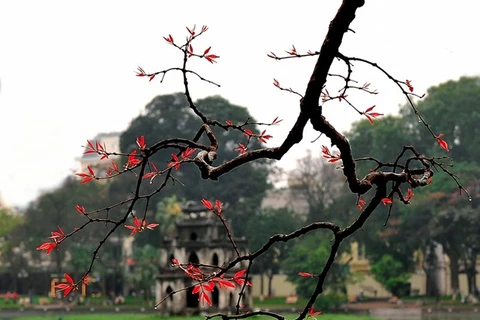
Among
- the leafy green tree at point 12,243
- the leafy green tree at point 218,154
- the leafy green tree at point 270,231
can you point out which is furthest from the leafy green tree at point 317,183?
the leafy green tree at point 12,243

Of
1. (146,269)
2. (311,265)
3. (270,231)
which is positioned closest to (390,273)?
(311,265)

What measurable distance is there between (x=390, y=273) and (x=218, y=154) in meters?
10.5

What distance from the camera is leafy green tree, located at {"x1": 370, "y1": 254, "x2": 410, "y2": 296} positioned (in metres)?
37.9

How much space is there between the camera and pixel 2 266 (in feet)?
158

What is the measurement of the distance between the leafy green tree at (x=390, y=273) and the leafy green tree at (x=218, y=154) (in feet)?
25.7

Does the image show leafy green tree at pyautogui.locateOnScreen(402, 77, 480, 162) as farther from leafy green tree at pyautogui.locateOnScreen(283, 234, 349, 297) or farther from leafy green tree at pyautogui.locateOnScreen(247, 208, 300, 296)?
leafy green tree at pyautogui.locateOnScreen(247, 208, 300, 296)

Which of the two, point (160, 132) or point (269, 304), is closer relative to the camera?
point (269, 304)

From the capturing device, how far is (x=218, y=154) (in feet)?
144

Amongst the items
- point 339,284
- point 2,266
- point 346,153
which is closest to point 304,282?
point 339,284

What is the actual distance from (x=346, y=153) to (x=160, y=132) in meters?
44.0

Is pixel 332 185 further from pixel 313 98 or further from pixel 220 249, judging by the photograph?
pixel 313 98

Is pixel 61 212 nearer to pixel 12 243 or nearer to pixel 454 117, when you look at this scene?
pixel 12 243

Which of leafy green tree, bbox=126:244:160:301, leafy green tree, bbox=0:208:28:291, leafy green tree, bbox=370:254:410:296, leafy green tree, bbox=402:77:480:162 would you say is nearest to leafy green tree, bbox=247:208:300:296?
leafy green tree, bbox=126:244:160:301

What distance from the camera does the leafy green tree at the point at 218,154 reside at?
44312mm
